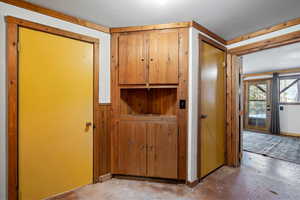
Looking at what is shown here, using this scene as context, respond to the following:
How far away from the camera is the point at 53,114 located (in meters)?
1.83

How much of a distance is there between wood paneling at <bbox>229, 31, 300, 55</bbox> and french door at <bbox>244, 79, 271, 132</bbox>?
4002 mm

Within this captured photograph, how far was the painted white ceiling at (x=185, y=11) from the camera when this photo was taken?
1.65 m

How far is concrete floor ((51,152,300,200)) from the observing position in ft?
6.11

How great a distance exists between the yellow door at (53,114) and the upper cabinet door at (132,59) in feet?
1.43

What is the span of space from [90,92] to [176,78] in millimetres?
1191

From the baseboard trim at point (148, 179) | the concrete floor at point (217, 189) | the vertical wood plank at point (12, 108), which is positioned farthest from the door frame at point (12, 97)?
the baseboard trim at point (148, 179)

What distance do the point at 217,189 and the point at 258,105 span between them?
4.97 m

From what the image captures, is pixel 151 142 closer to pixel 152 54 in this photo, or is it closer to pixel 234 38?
pixel 152 54

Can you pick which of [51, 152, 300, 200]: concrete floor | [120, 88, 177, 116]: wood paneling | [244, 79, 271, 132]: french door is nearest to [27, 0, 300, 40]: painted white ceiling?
[120, 88, 177, 116]: wood paneling

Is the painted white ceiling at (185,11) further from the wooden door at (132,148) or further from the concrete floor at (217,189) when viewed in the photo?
the concrete floor at (217,189)

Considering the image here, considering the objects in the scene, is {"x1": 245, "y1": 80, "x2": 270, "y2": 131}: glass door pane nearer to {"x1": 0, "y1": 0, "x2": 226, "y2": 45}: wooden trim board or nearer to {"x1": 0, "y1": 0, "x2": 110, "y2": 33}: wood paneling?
{"x1": 0, "y1": 0, "x2": 226, "y2": 45}: wooden trim board

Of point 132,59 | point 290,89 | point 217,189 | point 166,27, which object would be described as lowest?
point 217,189

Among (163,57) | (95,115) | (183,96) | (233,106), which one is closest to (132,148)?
(95,115)

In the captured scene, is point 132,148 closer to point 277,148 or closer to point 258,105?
point 277,148
